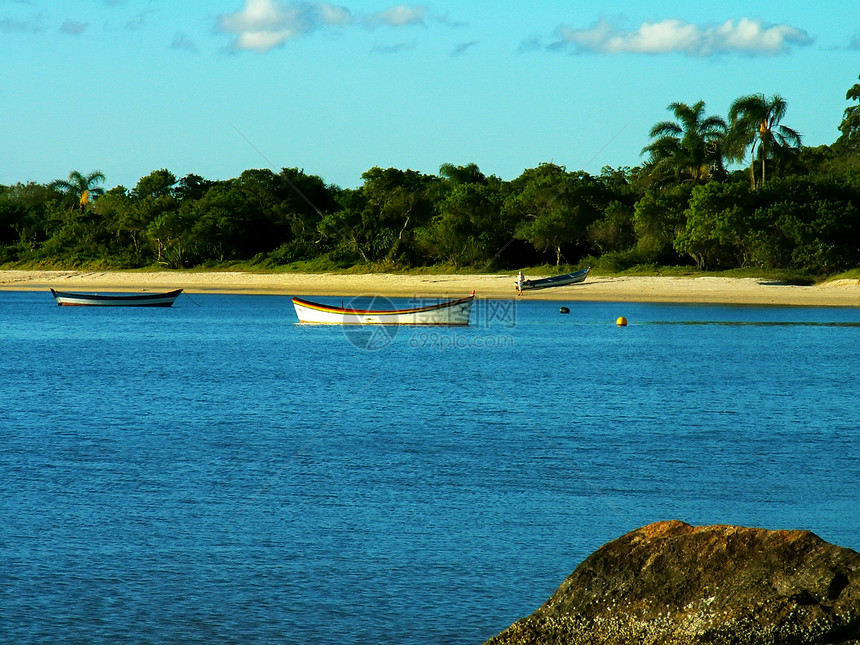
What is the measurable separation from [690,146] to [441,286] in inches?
741

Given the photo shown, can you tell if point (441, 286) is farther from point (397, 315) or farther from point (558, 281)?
point (397, 315)

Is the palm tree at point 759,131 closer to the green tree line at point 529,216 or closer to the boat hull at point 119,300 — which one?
the green tree line at point 529,216

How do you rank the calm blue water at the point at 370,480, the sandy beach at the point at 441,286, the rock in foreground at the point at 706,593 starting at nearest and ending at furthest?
the rock in foreground at the point at 706,593 < the calm blue water at the point at 370,480 < the sandy beach at the point at 441,286

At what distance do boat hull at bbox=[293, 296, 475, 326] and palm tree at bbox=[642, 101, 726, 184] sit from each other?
27.9m

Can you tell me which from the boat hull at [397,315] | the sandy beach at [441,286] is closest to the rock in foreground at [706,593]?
the boat hull at [397,315]

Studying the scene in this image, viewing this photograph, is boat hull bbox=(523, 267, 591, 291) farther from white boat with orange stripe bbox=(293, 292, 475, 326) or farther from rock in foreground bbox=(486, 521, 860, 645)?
rock in foreground bbox=(486, 521, 860, 645)

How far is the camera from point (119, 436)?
51.2 feet

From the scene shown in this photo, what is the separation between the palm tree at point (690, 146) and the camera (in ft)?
211

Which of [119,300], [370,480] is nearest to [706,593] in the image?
[370,480]

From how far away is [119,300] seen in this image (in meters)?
57.6

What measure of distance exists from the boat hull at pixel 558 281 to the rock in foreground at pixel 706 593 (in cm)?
5290

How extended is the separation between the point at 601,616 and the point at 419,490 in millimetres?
6167

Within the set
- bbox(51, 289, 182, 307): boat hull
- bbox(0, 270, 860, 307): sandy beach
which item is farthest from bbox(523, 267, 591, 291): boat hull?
bbox(51, 289, 182, 307): boat hull

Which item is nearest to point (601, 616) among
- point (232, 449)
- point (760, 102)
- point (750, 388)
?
point (232, 449)
